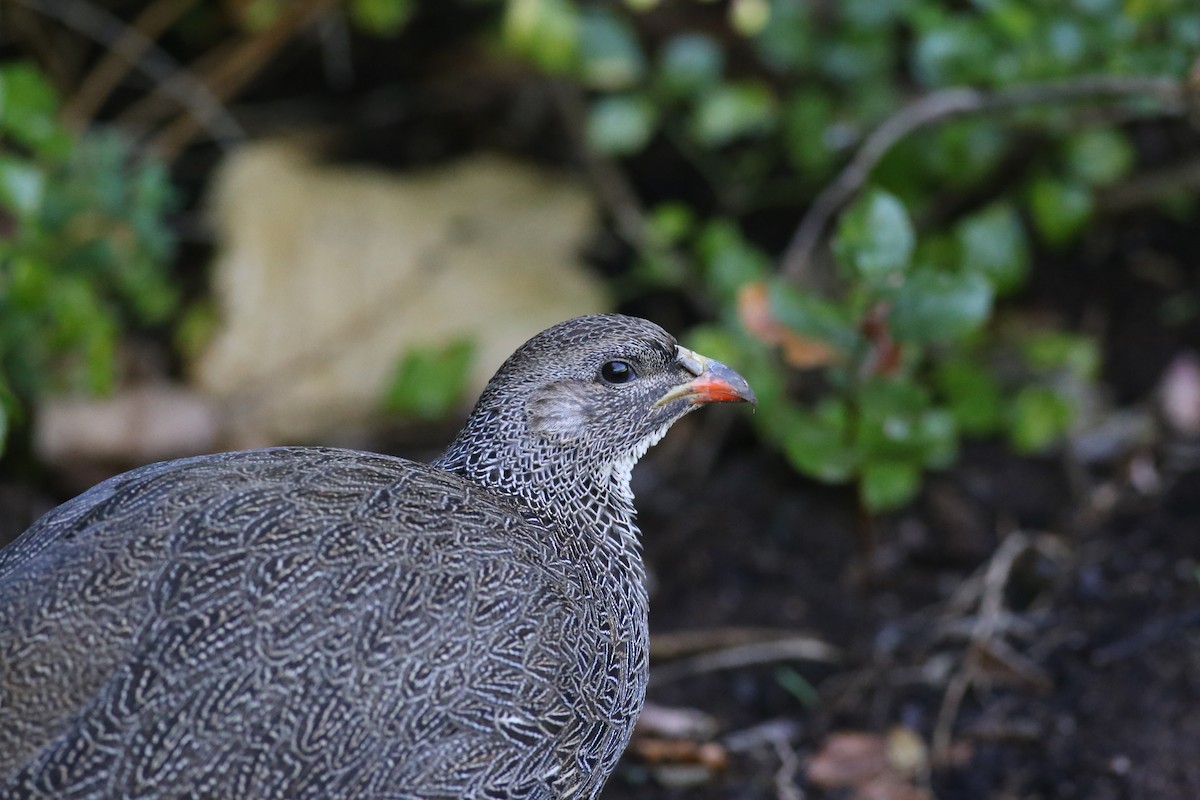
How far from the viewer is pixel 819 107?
20.2ft

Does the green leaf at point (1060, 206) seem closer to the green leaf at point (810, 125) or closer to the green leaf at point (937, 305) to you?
the green leaf at point (810, 125)

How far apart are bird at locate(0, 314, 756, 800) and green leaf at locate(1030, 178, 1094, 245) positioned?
275 cm

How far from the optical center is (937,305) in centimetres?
448

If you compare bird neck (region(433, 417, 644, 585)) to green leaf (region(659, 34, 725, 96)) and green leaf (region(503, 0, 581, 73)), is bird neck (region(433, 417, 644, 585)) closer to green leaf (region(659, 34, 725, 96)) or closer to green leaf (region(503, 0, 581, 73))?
green leaf (region(503, 0, 581, 73))

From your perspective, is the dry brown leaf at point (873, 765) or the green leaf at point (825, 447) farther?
the green leaf at point (825, 447)

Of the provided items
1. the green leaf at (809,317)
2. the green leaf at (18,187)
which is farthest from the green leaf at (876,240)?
the green leaf at (18,187)

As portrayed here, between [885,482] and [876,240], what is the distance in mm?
946

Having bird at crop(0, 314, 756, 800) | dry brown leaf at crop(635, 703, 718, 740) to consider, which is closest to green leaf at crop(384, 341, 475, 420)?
dry brown leaf at crop(635, 703, 718, 740)

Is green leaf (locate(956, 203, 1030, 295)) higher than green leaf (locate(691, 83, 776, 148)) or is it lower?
lower

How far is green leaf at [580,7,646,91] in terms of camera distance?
18.7ft

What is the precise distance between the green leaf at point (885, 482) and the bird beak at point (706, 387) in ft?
3.53

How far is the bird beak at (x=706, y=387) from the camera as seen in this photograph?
162 inches

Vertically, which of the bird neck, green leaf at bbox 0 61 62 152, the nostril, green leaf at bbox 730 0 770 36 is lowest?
the bird neck

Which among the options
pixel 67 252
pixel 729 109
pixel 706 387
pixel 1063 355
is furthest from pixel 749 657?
pixel 67 252
